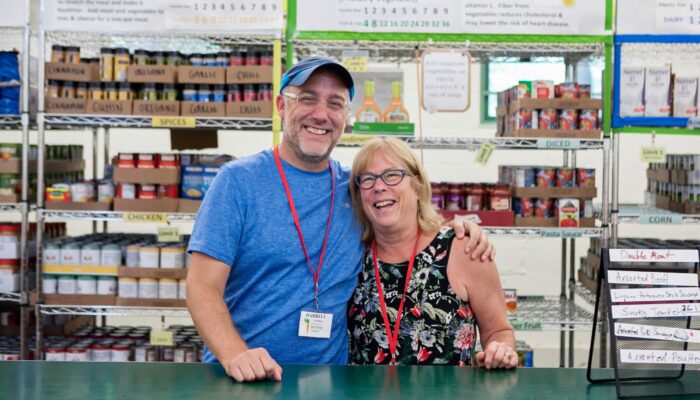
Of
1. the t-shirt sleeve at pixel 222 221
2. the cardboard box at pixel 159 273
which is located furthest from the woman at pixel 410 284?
the cardboard box at pixel 159 273

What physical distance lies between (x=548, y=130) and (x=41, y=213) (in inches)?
109

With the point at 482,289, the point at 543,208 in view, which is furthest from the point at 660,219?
the point at 482,289

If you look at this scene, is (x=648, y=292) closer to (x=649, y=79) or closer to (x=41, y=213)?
(x=649, y=79)

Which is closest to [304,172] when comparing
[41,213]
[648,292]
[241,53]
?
[648,292]

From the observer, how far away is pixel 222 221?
2.38 m

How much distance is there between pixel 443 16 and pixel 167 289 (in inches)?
82.3

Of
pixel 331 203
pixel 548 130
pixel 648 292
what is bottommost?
pixel 648 292

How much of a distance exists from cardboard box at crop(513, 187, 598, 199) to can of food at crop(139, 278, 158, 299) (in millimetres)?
2054

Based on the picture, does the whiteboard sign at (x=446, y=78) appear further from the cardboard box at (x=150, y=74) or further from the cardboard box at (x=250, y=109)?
the cardboard box at (x=150, y=74)

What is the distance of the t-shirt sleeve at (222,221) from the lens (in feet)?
7.73

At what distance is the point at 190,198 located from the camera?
15.1 ft

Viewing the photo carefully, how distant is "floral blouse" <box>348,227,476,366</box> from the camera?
7.85 ft

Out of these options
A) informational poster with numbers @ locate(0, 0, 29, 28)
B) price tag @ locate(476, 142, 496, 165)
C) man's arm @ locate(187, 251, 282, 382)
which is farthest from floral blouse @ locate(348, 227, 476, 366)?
informational poster with numbers @ locate(0, 0, 29, 28)

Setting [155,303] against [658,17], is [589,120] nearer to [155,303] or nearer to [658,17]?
[658,17]
